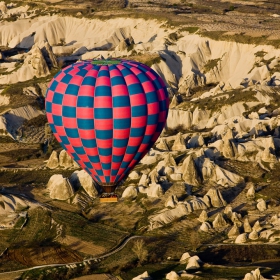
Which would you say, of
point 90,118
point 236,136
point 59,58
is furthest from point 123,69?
point 59,58

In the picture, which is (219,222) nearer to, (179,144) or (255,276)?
(255,276)

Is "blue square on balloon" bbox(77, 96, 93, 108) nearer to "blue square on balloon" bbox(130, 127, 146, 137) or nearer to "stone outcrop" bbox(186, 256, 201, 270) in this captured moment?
"blue square on balloon" bbox(130, 127, 146, 137)

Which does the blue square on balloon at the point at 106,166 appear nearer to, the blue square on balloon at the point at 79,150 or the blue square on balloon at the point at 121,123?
the blue square on balloon at the point at 79,150

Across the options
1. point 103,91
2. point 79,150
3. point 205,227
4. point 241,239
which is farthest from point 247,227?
point 103,91

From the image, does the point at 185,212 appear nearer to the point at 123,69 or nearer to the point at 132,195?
the point at 132,195

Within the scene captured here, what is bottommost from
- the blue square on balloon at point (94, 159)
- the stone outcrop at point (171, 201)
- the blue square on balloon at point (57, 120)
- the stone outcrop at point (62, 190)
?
the stone outcrop at point (62, 190)

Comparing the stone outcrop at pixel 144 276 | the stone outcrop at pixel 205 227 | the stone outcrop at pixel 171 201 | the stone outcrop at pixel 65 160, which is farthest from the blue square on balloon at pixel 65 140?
the stone outcrop at pixel 65 160

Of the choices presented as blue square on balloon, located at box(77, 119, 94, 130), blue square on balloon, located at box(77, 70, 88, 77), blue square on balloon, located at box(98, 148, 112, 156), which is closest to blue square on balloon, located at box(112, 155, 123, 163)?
blue square on balloon, located at box(98, 148, 112, 156)

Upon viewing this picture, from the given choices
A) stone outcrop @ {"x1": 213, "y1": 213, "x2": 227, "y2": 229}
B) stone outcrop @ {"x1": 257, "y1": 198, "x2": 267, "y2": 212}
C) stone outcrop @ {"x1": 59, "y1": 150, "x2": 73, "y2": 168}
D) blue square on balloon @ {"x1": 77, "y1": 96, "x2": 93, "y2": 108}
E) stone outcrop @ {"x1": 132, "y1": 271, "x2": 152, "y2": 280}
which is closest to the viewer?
stone outcrop @ {"x1": 132, "y1": 271, "x2": 152, "y2": 280}
